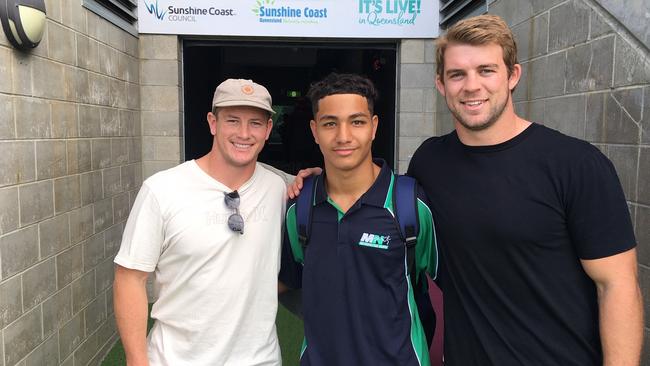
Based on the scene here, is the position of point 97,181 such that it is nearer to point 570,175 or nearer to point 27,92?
point 27,92

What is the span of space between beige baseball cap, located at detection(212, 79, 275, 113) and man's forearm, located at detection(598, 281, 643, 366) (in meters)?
1.39

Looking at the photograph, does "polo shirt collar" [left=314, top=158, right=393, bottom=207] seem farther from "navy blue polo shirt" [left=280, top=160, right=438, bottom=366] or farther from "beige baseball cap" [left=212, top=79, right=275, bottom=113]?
"beige baseball cap" [left=212, top=79, right=275, bottom=113]

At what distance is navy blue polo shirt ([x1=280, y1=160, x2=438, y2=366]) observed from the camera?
1892 mm

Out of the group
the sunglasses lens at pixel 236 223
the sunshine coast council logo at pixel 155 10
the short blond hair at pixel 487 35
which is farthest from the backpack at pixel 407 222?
the sunshine coast council logo at pixel 155 10

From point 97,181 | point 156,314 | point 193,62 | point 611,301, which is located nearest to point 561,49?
point 611,301

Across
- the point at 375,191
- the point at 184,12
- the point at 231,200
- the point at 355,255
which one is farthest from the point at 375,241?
the point at 184,12

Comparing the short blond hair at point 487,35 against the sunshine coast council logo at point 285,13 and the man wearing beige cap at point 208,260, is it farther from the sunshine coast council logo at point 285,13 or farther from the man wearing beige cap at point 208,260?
the sunshine coast council logo at point 285,13

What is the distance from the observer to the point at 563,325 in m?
1.66

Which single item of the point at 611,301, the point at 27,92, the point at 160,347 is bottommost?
the point at 160,347

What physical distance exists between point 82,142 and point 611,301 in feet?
11.5

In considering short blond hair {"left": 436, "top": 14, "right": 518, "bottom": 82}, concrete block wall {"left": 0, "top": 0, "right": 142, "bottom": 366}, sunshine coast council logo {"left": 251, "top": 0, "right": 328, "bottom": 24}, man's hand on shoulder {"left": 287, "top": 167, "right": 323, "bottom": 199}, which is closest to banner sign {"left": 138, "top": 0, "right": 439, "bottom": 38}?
sunshine coast council logo {"left": 251, "top": 0, "right": 328, "bottom": 24}

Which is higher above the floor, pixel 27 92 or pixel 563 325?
pixel 27 92

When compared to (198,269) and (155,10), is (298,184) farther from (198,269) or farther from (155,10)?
(155,10)

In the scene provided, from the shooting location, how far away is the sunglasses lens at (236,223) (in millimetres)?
1972
